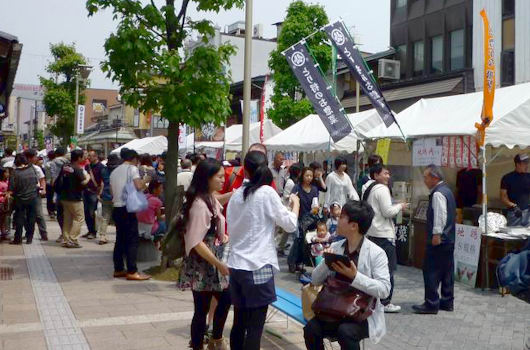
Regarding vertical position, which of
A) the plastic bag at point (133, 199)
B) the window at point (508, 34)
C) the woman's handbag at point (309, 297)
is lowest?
the woman's handbag at point (309, 297)

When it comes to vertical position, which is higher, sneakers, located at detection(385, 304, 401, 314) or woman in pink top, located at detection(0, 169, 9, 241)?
woman in pink top, located at detection(0, 169, 9, 241)

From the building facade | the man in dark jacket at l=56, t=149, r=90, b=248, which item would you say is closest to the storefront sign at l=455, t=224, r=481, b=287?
the man in dark jacket at l=56, t=149, r=90, b=248

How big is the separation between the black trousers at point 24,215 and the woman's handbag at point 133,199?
14.4 feet

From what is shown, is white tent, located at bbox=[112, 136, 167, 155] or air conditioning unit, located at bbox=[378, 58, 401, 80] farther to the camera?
air conditioning unit, located at bbox=[378, 58, 401, 80]

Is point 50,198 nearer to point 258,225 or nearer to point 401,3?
point 258,225

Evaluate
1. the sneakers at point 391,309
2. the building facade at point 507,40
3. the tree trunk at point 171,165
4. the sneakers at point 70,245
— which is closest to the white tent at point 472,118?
the sneakers at point 391,309

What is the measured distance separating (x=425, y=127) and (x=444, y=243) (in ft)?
12.2

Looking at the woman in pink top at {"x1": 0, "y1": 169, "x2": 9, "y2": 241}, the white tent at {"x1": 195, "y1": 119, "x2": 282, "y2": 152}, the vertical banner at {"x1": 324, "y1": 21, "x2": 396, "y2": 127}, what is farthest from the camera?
the white tent at {"x1": 195, "y1": 119, "x2": 282, "y2": 152}

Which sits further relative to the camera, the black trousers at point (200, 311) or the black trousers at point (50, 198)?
the black trousers at point (50, 198)

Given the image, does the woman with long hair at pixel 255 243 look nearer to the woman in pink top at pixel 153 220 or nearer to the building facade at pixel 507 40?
the woman in pink top at pixel 153 220

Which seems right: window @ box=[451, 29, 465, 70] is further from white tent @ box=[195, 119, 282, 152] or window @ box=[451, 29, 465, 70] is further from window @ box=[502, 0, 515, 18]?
white tent @ box=[195, 119, 282, 152]

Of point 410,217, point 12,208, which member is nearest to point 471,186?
point 410,217

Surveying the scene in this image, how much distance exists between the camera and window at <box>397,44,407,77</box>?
26.7 m

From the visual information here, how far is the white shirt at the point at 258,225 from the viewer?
4.08 m
